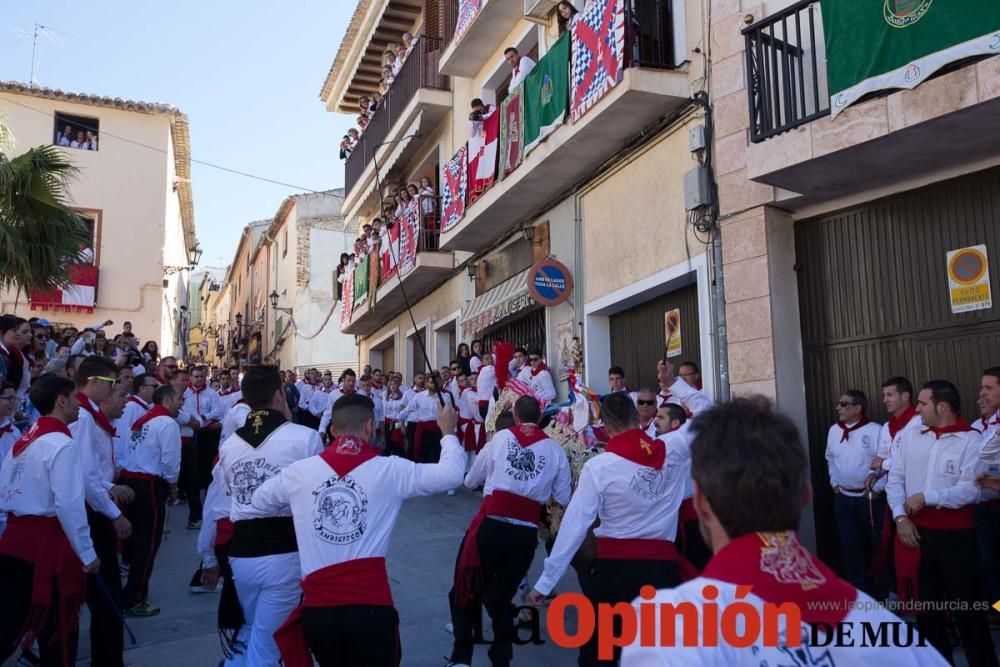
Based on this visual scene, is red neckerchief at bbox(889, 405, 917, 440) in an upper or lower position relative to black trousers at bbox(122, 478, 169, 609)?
upper

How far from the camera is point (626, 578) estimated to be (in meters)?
4.78

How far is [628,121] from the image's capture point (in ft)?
33.9

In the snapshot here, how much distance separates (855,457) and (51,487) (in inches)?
238

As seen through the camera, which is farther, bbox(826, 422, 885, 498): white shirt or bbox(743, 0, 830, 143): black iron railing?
bbox(743, 0, 830, 143): black iron railing

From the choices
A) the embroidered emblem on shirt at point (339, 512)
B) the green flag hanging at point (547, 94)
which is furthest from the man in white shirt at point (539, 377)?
the embroidered emblem on shirt at point (339, 512)

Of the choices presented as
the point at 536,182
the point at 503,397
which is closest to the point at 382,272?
the point at 536,182

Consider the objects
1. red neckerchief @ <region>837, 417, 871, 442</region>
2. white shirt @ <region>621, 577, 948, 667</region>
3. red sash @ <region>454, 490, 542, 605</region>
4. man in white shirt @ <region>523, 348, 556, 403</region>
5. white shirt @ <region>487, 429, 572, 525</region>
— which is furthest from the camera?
man in white shirt @ <region>523, 348, 556, 403</region>

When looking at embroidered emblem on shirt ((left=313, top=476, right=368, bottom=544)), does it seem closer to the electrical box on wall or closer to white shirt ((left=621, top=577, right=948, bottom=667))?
white shirt ((left=621, top=577, right=948, bottom=667))

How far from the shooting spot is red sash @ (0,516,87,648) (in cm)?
471

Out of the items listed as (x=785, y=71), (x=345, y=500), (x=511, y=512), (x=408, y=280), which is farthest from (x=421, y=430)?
(x=345, y=500)

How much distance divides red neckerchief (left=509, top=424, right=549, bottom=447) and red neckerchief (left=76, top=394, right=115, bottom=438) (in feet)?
9.11

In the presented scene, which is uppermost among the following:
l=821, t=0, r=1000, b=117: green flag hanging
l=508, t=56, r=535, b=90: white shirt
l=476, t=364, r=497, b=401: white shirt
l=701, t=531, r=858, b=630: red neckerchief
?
l=508, t=56, r=535, b=90: white shirt

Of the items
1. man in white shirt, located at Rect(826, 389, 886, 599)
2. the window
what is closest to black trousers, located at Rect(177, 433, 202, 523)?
man in white shirt, located at Rect(826, 389, 886, 599)

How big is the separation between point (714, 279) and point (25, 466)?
672 cm
